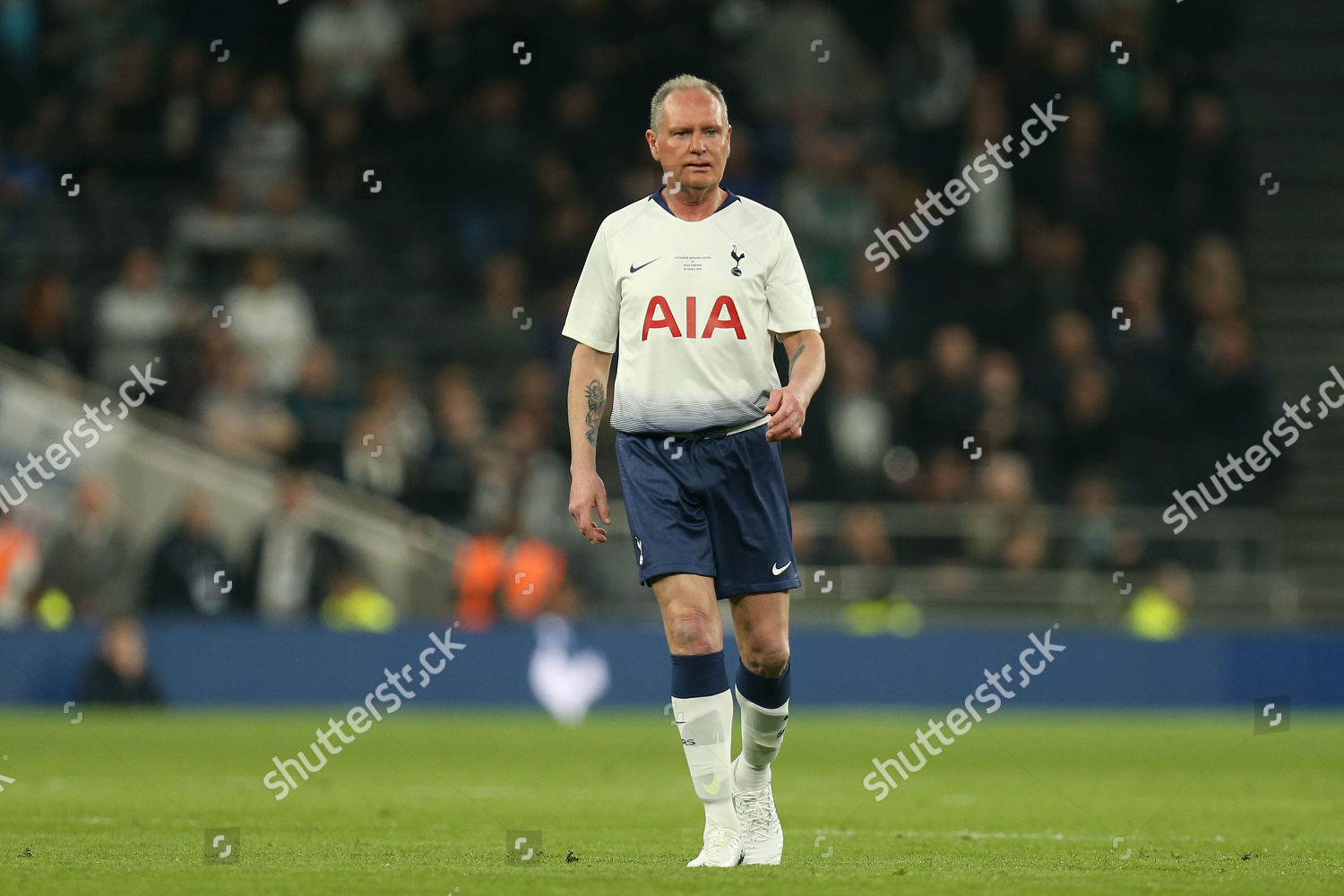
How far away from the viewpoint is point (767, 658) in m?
6.87

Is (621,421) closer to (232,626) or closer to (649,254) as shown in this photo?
(649,254)

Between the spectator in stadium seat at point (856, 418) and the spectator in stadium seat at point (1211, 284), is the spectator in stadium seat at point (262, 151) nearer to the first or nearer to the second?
the spectator in stadium seat at point (856, 418)

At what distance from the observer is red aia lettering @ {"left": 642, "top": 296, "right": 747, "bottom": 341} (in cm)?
677

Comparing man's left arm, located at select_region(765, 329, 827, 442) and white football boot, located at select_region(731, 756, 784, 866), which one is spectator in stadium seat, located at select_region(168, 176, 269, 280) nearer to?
man's left arm, located at select_region(765, 329, 827, 442)

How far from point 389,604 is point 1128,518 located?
6.73 m

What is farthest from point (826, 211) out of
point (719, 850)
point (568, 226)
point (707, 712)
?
point (719, 850)

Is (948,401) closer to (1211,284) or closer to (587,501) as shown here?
(1211,284)

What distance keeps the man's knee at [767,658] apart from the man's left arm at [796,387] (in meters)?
0.72

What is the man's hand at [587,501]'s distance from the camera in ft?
22.0

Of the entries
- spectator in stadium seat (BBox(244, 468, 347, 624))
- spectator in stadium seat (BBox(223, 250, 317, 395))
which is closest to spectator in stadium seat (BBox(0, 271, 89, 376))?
spectator in stadium seat (BBox(223, 250, 317, 395))

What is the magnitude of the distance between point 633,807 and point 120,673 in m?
7.80

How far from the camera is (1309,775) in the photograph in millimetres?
12281

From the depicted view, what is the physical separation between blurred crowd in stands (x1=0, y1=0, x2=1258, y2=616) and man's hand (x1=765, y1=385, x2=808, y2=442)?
1133 cm

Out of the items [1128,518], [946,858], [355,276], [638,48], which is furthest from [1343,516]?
[946,858]
